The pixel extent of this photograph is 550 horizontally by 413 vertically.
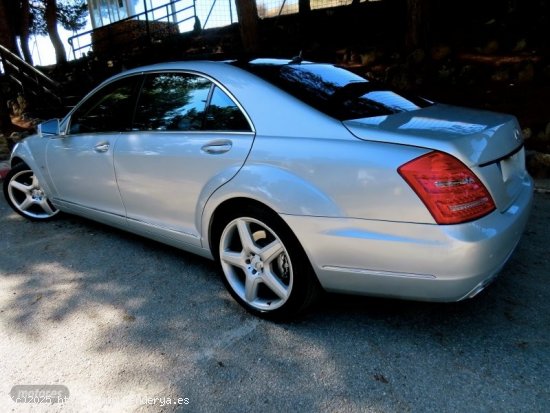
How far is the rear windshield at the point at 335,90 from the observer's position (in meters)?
2.45

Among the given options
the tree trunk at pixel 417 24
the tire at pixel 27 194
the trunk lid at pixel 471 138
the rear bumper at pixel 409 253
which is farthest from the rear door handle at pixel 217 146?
the tree trunk at pixel 417 24

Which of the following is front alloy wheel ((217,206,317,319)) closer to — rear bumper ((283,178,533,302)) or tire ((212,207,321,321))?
tire ((212,207,321,321))

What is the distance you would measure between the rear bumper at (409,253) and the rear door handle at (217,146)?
24.0 inches

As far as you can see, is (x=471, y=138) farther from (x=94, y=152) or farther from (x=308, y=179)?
(x=94, y=152)

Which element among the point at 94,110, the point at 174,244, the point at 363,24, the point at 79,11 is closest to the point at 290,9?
the point at 363,24

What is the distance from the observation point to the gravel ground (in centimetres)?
203

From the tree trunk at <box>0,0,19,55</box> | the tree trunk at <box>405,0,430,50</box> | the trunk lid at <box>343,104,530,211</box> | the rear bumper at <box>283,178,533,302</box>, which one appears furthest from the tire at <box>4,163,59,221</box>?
the tree trunk at <box>0,0,19,55</box>

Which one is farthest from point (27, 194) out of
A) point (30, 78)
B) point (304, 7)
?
point (304, 7)

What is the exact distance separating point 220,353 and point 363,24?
10732 millimetres

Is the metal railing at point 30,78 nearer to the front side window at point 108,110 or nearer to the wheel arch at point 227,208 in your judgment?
the front side window at point 108,110

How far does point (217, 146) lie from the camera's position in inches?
105

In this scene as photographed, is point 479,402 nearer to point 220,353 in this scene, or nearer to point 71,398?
point 220,353

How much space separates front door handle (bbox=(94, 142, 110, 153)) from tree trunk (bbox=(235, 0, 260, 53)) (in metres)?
4.93

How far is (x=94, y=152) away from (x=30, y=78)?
9.06m
